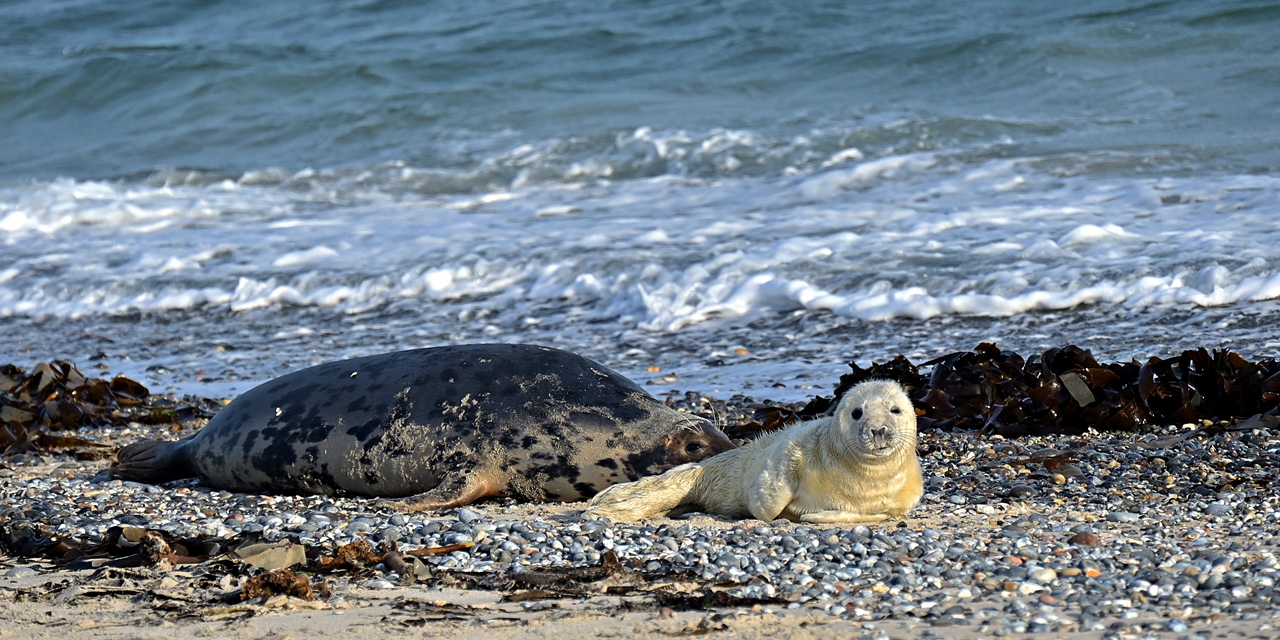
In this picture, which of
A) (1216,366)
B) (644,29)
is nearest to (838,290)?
(1216,366)

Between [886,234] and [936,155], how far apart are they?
106 inches

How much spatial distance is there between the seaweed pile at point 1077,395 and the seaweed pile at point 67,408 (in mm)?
2685

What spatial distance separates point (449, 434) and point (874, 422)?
4.87ft

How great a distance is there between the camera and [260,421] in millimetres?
4410

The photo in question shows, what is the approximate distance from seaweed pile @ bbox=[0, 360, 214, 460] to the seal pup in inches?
103

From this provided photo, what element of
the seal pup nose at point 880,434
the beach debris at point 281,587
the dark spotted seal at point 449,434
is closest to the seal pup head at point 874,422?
the seal pup nose at point 880,434

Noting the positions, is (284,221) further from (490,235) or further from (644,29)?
(644,29)

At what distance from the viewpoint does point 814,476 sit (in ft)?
11.8

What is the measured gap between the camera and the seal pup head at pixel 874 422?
339 centimetres

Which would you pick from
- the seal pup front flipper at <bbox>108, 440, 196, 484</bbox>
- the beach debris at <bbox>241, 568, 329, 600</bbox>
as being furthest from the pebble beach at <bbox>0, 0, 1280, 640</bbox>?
the seal pup front flipper at <bbox>108, 440, 196, 484</bbox>

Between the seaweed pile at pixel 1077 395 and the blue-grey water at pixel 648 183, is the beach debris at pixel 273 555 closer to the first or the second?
the seaweed pile at pixel 1077 395

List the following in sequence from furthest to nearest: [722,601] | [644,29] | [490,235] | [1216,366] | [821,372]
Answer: [644,29], [490,235], [821,372], [1216,366], [722,601]

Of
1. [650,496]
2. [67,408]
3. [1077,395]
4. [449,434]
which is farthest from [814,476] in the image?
[67,408]

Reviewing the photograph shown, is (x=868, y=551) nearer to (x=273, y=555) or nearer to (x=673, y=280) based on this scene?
(x=273, y=555)
